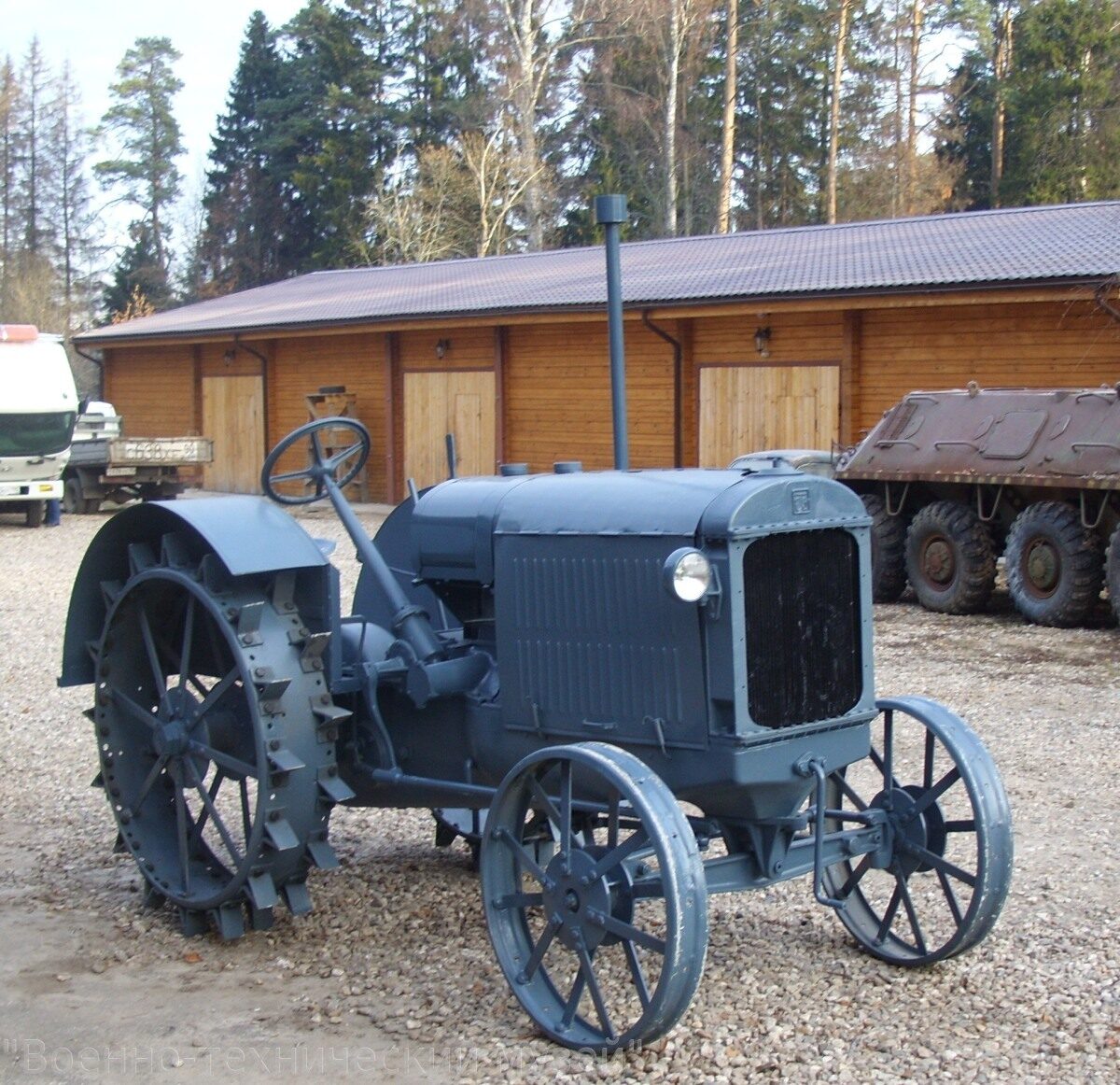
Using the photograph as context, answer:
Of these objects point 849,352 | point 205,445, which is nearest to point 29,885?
point 849,352

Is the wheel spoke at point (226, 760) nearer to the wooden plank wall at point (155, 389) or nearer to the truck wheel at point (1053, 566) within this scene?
the truck wheel at point (1053, 566)

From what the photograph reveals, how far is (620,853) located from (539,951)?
1.23 feet

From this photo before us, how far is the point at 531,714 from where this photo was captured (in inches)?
176

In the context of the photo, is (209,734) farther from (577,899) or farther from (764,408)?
(764,408)

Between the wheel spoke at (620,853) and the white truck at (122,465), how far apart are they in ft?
61.3

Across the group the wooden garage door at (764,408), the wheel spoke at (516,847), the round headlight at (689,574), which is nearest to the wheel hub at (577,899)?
the wheel spoke at (516,847)

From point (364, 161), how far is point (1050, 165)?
19.3 m

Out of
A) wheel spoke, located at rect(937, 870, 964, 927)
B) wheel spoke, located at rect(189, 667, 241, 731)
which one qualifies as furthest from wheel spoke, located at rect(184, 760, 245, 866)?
wheel spoke, located at rect(937, 870, 964, 927)

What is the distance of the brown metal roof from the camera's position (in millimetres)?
16344

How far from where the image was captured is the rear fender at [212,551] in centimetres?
473

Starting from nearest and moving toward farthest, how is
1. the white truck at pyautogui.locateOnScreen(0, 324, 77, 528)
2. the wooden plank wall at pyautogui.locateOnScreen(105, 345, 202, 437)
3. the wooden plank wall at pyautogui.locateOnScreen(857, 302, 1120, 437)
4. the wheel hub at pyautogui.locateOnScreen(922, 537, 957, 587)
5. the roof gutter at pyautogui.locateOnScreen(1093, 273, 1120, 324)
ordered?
the wheel hub at pyautogui.locateOnScreen(922, 537, 957, 587)
the roof gutter at pyautogui.locateOnScreen(1093, 273, 1120, 324)
the wooden plank wall at pyautogui.locateOnScreen(857, 302, 1120, 437)
the white truck at pyautogui.locateOnScreen(0, 324, 77, 528)
the wooden plank wall at pyautogui.locateOnScreen(105, 345, 202, 437)

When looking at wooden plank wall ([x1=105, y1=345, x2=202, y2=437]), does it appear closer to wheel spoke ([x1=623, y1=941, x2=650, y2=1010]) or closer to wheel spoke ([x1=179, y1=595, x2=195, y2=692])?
wheel spoke ([x1=179, y1=595, x2=195, y2=692])

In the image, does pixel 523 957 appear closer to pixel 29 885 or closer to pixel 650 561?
pixel 650 561

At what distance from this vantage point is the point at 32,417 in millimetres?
19078
